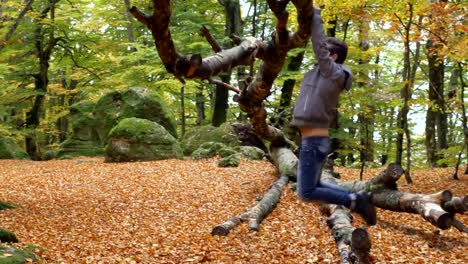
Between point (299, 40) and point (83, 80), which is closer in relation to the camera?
point (299, 40)

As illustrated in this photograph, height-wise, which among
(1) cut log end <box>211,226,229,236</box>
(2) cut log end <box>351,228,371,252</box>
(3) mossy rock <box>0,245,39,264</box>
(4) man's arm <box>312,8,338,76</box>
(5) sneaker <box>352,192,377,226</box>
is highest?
(4) man's arm <box>312,8,338,76</box>

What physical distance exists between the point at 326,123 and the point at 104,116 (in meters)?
16.5

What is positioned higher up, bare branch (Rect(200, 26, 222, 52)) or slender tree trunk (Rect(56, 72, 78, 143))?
bare branch (Rect(200, 26, 222, 52))

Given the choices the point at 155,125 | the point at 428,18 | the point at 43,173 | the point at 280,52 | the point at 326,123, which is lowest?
the point at 43,173

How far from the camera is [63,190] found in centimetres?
1022

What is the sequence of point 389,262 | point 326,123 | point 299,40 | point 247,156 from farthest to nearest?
point 247,156
point 389,262
point 326,123
point 299,40

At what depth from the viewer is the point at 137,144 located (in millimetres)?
15305

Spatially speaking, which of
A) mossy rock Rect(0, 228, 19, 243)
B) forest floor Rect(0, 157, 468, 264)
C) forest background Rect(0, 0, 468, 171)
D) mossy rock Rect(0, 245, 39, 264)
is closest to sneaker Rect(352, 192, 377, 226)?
forest floor Rect(0, 157, 468, 264)

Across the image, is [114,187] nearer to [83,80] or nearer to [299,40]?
[299,40]

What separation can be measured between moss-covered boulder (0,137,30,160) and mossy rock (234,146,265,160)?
34.3 ft

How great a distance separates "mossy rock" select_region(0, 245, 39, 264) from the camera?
184 inches

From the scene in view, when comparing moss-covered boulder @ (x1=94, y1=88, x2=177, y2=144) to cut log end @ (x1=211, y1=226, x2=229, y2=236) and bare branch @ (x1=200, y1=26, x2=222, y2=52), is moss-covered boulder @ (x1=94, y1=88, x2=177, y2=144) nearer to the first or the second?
cut log end @ (x1=211, y1=226, x2=229, y2=236)

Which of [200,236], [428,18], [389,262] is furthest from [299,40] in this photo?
[428,18]

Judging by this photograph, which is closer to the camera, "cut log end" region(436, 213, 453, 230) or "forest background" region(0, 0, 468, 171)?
"cut log end" region(436, 213, 453, 230)
